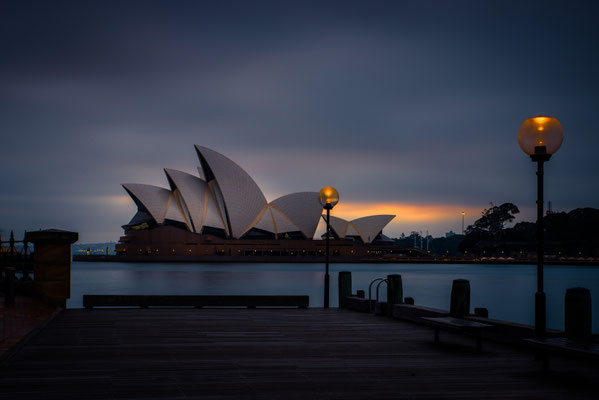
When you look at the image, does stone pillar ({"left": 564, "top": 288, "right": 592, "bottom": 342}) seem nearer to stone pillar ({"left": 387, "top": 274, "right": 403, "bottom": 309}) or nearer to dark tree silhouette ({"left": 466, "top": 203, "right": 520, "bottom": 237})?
stone pillar ({"left": 387, "top": 274, "right": 403, "bottom": 309})

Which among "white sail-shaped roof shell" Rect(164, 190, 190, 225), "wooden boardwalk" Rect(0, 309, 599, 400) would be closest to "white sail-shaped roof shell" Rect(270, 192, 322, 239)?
"white sail-shaped roof shell" Rect(164, 190, 190, 225)

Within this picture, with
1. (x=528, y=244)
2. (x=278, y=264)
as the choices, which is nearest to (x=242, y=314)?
(x=278, y=264)

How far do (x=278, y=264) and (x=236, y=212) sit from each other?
1148 inches

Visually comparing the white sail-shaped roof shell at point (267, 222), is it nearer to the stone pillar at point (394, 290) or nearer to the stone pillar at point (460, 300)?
the stone pillar at point (394, 290)

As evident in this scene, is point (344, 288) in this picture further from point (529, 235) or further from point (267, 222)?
point (529, 235)

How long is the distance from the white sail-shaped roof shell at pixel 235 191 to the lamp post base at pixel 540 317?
7782cm

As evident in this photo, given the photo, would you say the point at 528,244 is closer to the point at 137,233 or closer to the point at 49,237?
the point at 137,233

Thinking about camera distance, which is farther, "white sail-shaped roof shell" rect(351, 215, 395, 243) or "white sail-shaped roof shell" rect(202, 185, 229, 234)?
"white sail-shaped roof shell" rect(351, 215, 395, 243)

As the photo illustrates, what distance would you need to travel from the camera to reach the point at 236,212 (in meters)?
97.8

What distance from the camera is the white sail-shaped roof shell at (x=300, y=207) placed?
111062 mm

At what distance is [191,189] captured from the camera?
303ft

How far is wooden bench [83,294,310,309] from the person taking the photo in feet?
42.7

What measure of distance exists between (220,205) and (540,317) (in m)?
90.0

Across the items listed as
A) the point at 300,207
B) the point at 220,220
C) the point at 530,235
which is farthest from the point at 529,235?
the point at 220,220
